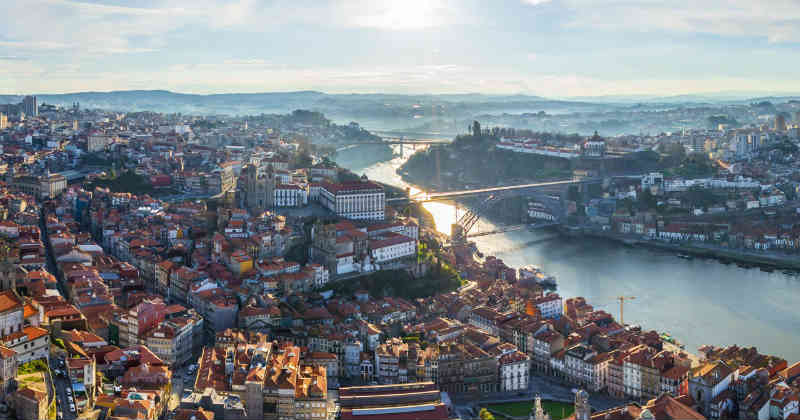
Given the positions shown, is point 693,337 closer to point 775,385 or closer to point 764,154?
point 775,385

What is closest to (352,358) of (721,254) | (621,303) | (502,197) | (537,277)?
(621,303)

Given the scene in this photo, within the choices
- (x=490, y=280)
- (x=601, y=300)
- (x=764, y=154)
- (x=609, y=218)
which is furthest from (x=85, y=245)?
(x=764, y=154)

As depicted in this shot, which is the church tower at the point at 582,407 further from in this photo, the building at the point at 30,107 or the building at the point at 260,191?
the building at the point at 30,107

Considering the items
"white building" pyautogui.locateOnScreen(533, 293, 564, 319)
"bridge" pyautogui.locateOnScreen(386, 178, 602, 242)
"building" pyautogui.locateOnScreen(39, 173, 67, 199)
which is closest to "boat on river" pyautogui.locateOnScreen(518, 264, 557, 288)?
"white building" pyautogui.locateOnScreen(533, 293, 564, 319)

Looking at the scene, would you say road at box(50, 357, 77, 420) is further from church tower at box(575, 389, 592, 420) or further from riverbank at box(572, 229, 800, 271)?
riverbank at box(572, 229, 800, 271)

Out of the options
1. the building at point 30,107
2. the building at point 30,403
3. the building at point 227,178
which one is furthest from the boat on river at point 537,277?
the building at point 30,107
